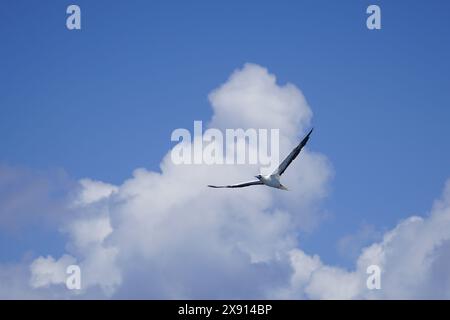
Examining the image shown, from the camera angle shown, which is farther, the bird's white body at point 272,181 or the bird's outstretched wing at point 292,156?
the bird's white body at point 272,181

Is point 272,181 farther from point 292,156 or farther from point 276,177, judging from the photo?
point 292,156

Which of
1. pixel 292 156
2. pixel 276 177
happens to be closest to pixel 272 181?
pixel 276 177

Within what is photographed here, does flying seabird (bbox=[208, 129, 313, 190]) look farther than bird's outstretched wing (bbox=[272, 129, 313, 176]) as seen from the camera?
Yes

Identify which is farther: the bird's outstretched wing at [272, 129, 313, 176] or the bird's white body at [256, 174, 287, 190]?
the bird's white body at [256, 174, 287, 190]

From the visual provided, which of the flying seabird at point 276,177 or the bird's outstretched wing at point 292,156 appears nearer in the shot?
the bird's outstretched wing at point 292,156
